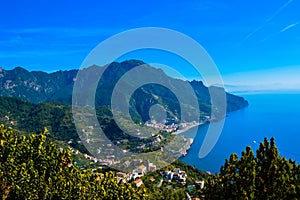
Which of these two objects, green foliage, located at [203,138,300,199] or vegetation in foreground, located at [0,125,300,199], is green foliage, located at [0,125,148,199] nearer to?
vegetation in foreground, located at [0,125,300,199]

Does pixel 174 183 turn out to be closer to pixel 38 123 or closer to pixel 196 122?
pixel 38 123

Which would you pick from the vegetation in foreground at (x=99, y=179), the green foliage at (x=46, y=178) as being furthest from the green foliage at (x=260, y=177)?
the green foliage at (x=46, y=178)

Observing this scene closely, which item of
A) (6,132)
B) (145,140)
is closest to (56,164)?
(6,132)

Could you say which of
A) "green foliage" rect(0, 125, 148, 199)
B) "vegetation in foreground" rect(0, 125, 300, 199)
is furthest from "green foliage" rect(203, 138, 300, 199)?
"green foliage" rect(0, 125, 148, 199)

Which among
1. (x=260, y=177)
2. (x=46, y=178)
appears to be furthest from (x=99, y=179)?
(x=260, y=177)

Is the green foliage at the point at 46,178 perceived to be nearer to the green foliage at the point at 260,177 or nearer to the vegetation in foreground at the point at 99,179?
the vegetation in foreground at the point at 99,179

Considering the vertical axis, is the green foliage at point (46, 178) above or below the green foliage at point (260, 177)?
below
